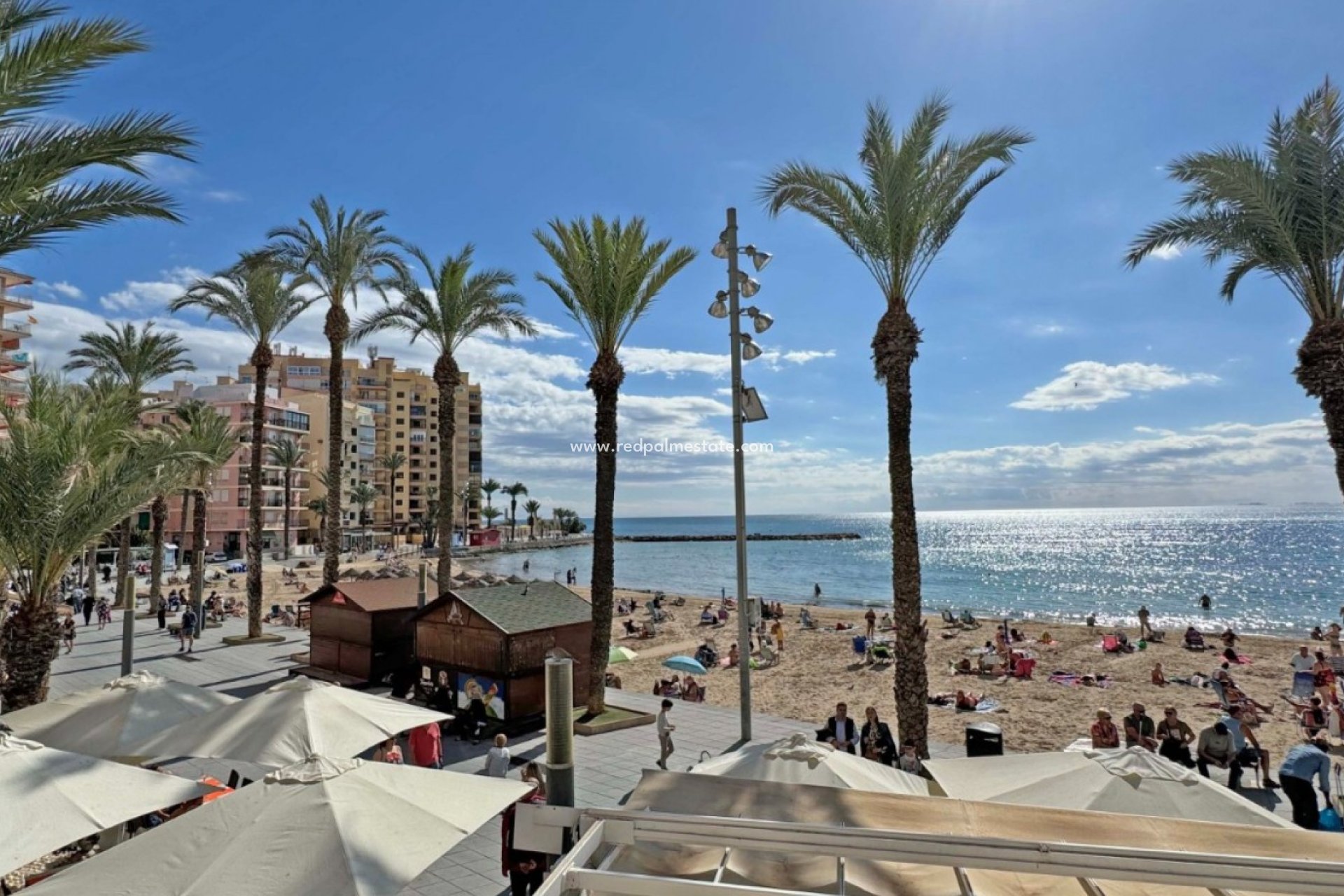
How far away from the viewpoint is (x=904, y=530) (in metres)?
11.6

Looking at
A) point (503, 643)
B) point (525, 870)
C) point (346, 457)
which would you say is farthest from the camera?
point (346, 457)

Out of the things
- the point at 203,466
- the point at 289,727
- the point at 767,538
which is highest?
the point at 203,466

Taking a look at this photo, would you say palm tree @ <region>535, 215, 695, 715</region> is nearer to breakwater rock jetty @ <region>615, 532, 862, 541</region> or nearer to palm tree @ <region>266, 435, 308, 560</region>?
palm tree @ <region>266, 435, 308, 560</region>

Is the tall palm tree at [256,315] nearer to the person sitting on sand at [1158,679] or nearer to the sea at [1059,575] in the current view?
the person sitting on sand at [1158,679]

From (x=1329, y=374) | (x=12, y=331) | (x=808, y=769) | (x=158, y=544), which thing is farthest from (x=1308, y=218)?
(x=12, y=331)

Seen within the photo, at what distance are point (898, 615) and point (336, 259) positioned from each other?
18719 millimetres

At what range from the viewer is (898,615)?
11273 mm

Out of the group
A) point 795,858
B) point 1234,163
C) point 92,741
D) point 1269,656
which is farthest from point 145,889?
point 1269,656

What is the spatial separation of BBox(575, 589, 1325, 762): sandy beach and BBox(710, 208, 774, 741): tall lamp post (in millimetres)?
6442

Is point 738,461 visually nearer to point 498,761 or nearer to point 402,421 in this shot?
point 498,761

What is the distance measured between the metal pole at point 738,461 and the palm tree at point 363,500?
8783 cm

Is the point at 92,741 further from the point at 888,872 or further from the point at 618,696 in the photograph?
the point at 618,696

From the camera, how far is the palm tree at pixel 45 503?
1025cm

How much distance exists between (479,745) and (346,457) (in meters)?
89.6
